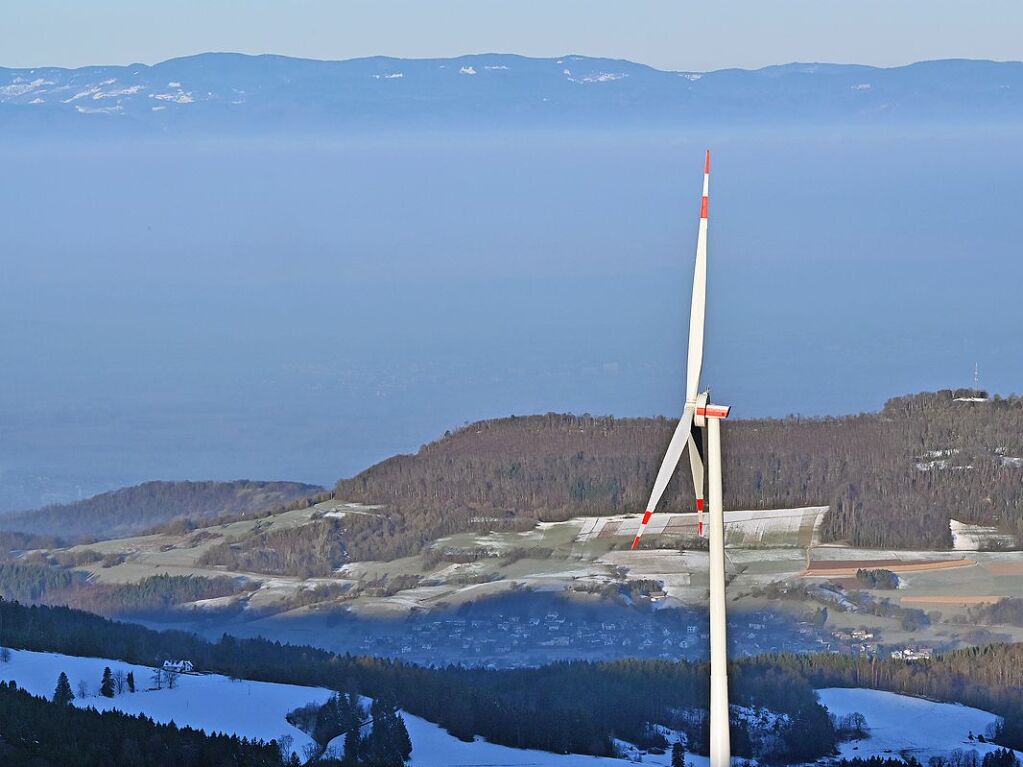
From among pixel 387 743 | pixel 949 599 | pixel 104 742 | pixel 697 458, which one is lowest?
pixel 949 599

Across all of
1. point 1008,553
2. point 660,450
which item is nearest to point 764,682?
point 1008,553

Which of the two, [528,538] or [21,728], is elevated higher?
[21,728]

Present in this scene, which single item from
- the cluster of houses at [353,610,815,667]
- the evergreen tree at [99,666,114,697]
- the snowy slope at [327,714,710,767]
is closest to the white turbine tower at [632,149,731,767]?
the snowy slope at [327,714,710,767]

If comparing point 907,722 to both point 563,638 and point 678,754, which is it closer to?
point 678,754

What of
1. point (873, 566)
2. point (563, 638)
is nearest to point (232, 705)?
point (563, 638)

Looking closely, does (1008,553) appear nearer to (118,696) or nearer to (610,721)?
(610,721)

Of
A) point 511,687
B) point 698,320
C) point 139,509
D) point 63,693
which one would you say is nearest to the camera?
point 698,320

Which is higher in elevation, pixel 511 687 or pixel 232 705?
pixel 232 705
